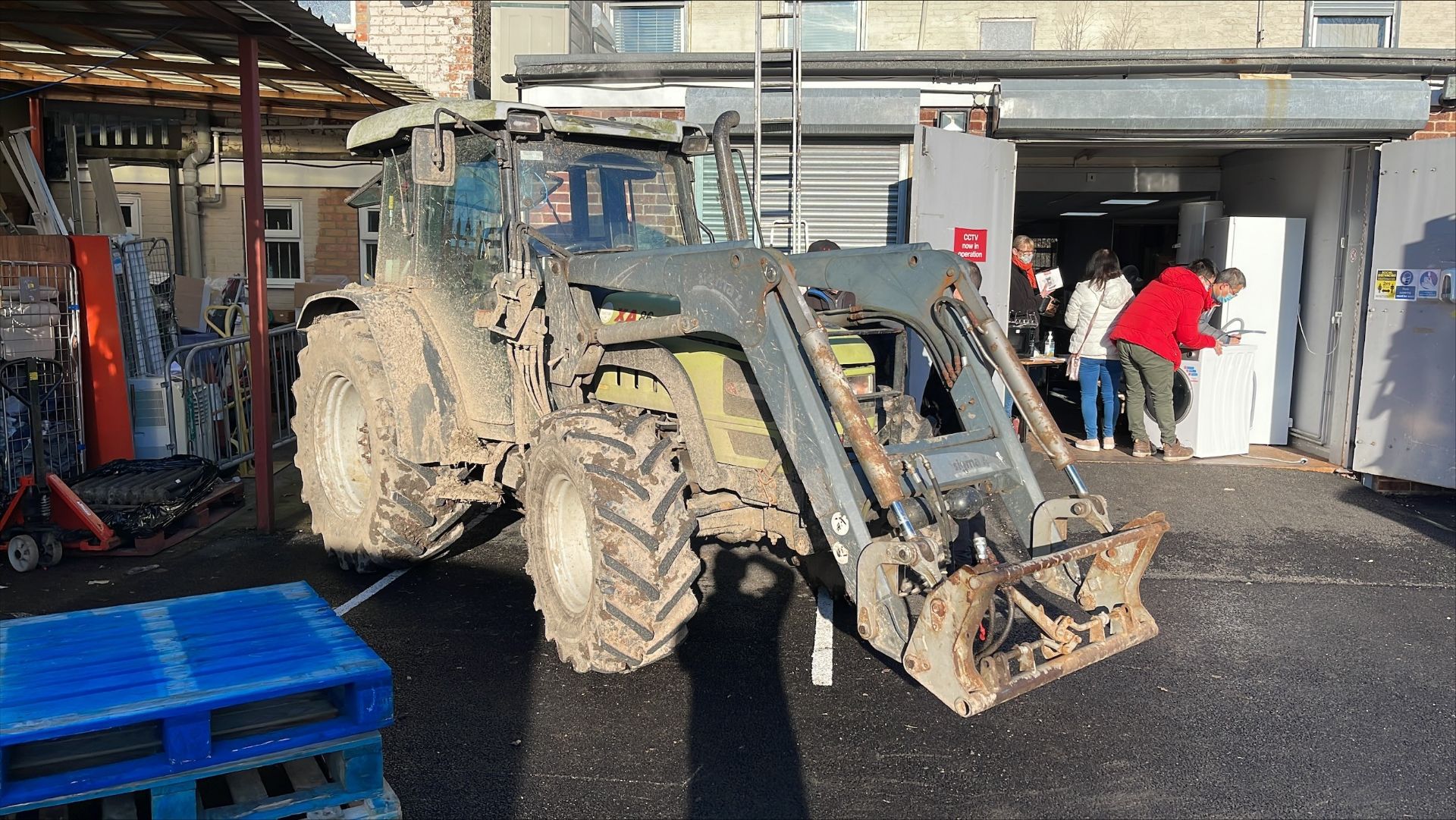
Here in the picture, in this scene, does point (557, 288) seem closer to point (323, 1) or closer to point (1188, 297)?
point (1188, 297)

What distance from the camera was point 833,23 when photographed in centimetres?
1758

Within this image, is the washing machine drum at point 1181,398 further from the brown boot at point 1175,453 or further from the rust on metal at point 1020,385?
the rust on metal at point 1020,385

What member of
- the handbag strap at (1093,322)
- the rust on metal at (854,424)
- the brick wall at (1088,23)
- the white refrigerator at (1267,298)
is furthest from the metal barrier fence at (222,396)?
the brick wall at (1088,23)

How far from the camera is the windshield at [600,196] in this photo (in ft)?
18.2

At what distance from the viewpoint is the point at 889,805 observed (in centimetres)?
403

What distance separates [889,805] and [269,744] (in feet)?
6.80

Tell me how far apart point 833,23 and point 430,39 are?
20.5 ft

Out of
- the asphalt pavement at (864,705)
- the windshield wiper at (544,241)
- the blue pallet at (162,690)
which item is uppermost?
the windshield wiper at (544,241)

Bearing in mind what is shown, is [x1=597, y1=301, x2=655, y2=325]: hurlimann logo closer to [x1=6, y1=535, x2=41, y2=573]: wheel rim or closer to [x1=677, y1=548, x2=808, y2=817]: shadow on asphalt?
[x1=677, y1=548, x2=808, y2=817]: shadow on asphalt

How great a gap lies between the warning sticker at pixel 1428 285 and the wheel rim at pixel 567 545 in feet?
24.4

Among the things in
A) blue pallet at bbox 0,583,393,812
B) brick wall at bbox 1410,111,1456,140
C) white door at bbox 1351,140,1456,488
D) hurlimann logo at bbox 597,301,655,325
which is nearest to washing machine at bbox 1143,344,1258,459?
white door at bbox 1351,140,1456,488

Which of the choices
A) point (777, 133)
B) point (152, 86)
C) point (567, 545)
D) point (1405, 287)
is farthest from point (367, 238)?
point (1405, 287)

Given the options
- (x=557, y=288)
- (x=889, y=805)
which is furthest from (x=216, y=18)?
(x=889, y=805)

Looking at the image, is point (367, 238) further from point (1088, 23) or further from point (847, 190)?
point (1088, 23)
